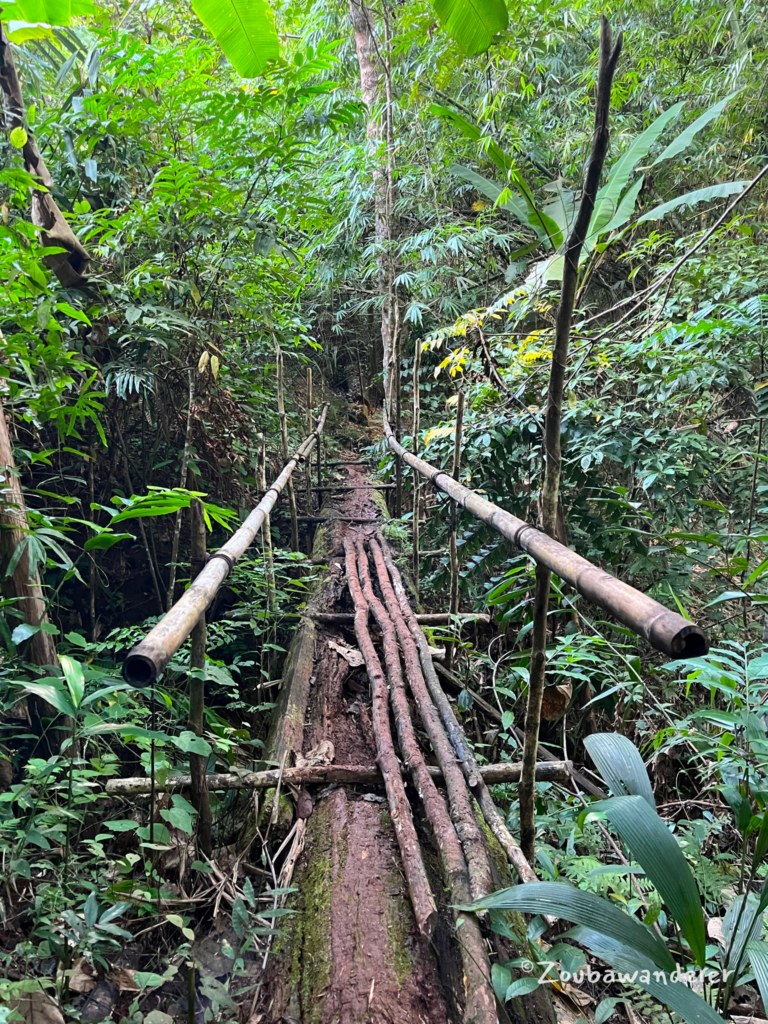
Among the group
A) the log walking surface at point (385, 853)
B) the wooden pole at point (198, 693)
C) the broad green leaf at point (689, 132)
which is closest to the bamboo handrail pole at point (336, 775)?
the log walking surface at point (385, 853)

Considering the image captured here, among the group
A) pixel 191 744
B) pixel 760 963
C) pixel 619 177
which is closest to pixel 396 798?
pixel 191 744

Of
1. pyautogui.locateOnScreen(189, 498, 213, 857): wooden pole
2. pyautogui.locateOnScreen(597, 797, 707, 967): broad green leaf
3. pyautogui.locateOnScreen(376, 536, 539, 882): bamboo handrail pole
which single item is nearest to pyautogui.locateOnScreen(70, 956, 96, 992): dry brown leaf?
pyautogui.locateOnScreen(189, 498, 213, 857): wooden pole

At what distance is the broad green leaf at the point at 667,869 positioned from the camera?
85cm

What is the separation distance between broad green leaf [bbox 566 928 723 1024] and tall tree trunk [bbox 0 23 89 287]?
282 cm

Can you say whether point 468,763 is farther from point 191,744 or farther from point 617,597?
point 617,597

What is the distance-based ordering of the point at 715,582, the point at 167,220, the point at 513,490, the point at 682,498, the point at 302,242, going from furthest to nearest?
the point at 302,242, the point at 513,490, the point at 715,582, the point at 682,498, the point at 167,220

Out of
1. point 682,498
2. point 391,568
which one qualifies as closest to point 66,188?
point 391,568

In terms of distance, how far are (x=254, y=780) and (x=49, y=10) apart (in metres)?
3.09

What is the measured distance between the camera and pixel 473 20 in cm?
181

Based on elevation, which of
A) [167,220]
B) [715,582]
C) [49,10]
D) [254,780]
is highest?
[49,10]

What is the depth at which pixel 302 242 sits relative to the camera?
618 cm

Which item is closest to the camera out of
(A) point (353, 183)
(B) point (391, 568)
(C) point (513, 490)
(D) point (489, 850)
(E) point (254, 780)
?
(D) point (489, 850)

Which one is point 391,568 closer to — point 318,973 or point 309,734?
point 309,734

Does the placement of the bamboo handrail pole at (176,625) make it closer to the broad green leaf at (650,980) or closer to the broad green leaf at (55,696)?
the broad green leaf at (55,696)
